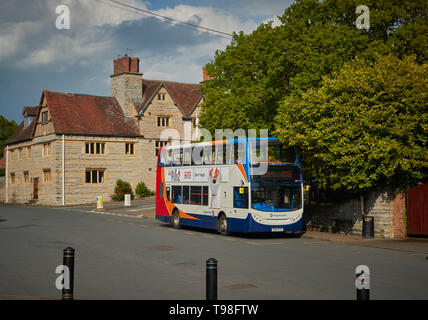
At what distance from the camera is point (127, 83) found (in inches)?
2283

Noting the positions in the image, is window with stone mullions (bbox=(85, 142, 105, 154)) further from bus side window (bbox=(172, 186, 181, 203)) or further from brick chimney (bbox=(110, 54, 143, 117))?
bus side window (bbox=(172, 186, 181, 203))

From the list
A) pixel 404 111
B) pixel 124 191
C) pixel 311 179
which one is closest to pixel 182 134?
pixel 124 191

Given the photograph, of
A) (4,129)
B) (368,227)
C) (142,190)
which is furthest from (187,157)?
(4,129)

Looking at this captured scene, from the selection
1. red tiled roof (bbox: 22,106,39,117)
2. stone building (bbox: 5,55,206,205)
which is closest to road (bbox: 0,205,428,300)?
stone building (bbox: 5,55,206,205)

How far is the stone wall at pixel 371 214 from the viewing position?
21391 millimetres

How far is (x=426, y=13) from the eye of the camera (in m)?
31.4

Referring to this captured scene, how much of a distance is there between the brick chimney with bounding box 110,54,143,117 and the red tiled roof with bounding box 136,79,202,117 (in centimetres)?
91

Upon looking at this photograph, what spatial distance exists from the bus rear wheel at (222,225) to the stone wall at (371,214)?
4.33 meters

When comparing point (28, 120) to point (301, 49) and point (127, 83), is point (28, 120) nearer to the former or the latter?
point (127, 83)

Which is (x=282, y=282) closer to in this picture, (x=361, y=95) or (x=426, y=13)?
(x=361, y=95)

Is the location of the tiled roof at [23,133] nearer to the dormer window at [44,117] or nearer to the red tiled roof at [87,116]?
the dormer window at [44,117]

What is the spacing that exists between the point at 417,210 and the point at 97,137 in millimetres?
38708

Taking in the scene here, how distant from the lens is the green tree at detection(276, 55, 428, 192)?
2020 centimetres

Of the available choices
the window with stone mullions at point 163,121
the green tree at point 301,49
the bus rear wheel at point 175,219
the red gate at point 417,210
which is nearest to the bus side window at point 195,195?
the bus rear wheel at point 175,219
